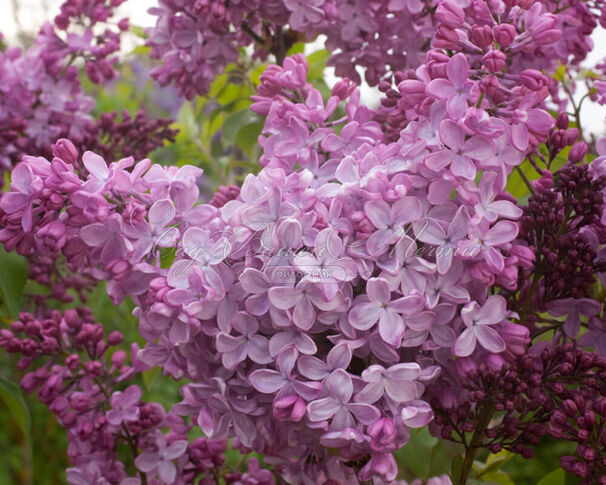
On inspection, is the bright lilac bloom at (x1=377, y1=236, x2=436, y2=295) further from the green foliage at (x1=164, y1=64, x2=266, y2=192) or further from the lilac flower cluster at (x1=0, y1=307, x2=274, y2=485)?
the green foliage at (x1=164, y1=64, x2=266, y2=192)

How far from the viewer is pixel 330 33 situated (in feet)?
2.97

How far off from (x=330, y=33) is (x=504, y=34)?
1.15 feet

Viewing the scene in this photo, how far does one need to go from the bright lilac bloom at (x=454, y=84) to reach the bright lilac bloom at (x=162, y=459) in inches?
17.6

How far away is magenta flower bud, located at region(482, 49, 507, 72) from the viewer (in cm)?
58

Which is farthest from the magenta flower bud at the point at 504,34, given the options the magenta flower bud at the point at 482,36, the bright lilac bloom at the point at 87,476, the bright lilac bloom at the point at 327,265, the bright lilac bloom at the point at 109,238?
the bright lilac bloom at the point at 87,476

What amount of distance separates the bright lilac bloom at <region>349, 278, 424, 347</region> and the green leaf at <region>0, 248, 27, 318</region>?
46cm

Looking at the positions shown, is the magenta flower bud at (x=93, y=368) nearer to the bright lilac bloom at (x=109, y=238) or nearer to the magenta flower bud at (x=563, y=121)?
the bright lilac bloom at (x=109, y=238)

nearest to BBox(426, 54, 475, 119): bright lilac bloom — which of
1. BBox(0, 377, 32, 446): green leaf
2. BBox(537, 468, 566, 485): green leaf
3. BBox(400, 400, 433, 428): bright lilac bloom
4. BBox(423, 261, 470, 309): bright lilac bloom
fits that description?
BBox(423, 261, 470, 309): bright lilac bloom

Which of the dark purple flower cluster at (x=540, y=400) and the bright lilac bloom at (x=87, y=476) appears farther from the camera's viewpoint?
the bright lilac bloom at (x=87, y=476)

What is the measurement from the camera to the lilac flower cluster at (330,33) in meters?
0.83

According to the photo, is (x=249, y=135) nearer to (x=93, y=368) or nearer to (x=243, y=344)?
(x=93, y=368)

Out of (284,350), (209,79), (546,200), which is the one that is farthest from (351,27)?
(284,350)

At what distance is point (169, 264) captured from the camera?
652mm

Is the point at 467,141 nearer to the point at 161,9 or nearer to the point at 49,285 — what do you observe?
the point at 161,9
